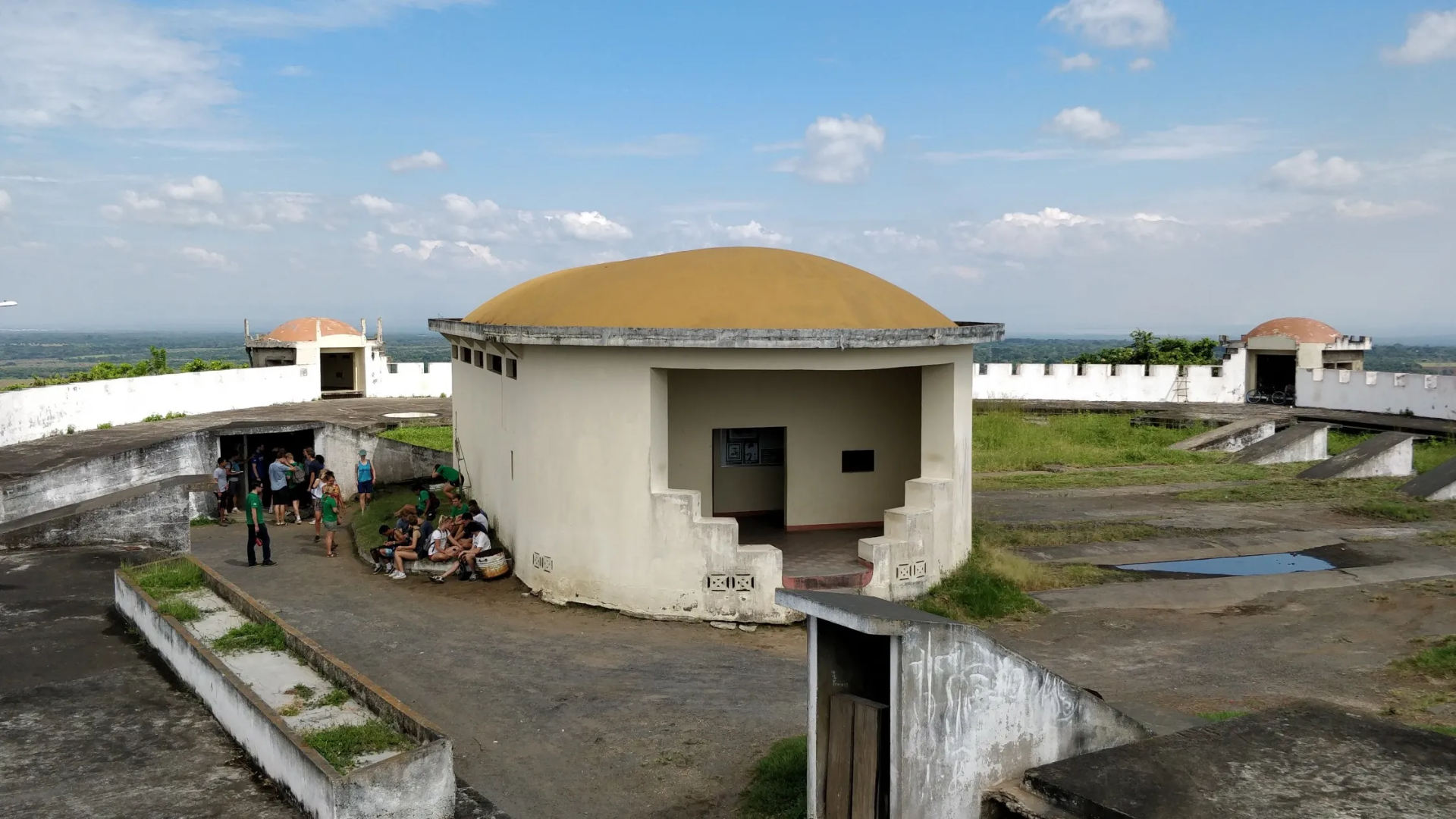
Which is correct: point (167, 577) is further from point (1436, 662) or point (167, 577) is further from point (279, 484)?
point (1436, 662)

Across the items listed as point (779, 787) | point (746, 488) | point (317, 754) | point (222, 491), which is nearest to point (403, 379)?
point (222, 491)

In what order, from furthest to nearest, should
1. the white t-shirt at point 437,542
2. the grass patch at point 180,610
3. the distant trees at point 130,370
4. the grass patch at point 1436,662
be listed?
the distant trees at point 130,370, the white t-shirt at point 437,542, the grass patch at point 1436,662, the grass patch at point 180,610

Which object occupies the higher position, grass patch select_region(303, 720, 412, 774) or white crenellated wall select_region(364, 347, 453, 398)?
white crenellated wall select_region(364, 347, 453, 398)

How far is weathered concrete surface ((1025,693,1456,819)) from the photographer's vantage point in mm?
7004

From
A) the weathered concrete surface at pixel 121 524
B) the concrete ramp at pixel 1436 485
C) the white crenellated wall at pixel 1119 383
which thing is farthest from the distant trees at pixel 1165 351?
the weathered concrete surface at pixel 121 524

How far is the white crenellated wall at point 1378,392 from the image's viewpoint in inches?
1347

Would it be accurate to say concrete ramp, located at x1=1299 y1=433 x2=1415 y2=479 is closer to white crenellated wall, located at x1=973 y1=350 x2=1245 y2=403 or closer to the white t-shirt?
white crenellated wall, located at x1=973 y1=350 x2=1245 y2=403

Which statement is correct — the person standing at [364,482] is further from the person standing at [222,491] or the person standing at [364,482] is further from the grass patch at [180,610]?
the grass patch at [180,610]

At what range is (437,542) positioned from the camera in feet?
53.9

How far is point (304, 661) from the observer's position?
10742 mm

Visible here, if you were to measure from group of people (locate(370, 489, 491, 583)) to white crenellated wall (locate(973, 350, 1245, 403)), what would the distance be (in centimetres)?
2754

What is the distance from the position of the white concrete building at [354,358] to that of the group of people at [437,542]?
25928mm

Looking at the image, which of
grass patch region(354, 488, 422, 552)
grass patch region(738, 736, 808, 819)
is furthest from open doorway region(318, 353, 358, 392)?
grass patch region(738, 736, 808, 819)

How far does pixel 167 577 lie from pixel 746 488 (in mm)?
8286
